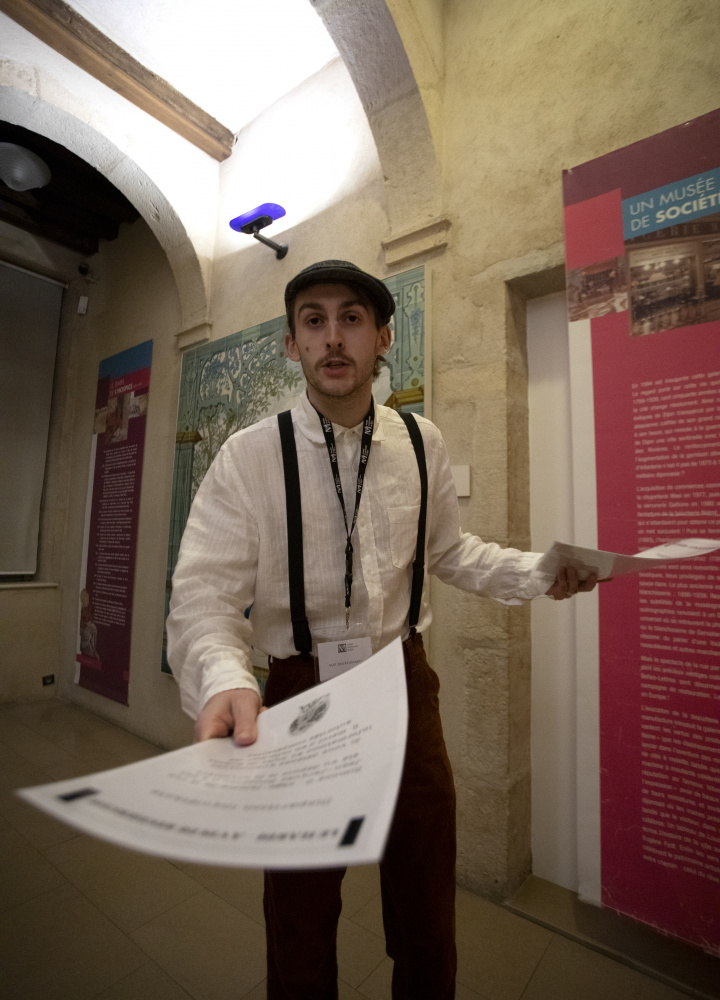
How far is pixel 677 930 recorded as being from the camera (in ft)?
4.48

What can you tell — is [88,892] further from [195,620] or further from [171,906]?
[195,620]

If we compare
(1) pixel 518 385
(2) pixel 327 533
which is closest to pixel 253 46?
(1) pixel 518 385

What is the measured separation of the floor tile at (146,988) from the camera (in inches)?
53.5

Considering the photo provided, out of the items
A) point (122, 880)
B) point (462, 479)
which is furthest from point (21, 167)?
point (122, 880)

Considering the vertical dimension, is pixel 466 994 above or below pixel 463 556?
below

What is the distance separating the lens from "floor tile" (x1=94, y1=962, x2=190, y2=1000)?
1359 millimetres

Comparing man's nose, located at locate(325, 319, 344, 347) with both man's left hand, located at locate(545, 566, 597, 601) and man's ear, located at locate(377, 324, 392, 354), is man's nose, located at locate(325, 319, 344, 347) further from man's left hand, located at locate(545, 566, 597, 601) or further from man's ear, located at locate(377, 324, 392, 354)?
man's left hand, located at locate(545, 566, 597, 601)

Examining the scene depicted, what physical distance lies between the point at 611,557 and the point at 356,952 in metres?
1.56

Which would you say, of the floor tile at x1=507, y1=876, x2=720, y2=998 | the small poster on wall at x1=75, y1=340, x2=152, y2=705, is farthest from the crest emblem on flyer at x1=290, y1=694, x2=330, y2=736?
the small poster on wall at x1=75, y1=340, x2=152, y2=705

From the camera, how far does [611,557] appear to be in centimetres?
90

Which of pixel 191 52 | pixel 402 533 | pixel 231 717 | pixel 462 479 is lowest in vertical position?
pixel 231 717

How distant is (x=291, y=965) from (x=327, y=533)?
2.88 feet

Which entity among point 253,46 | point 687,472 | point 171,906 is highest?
point 253,46

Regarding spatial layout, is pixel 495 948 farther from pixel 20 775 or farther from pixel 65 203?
pixel 65 203
